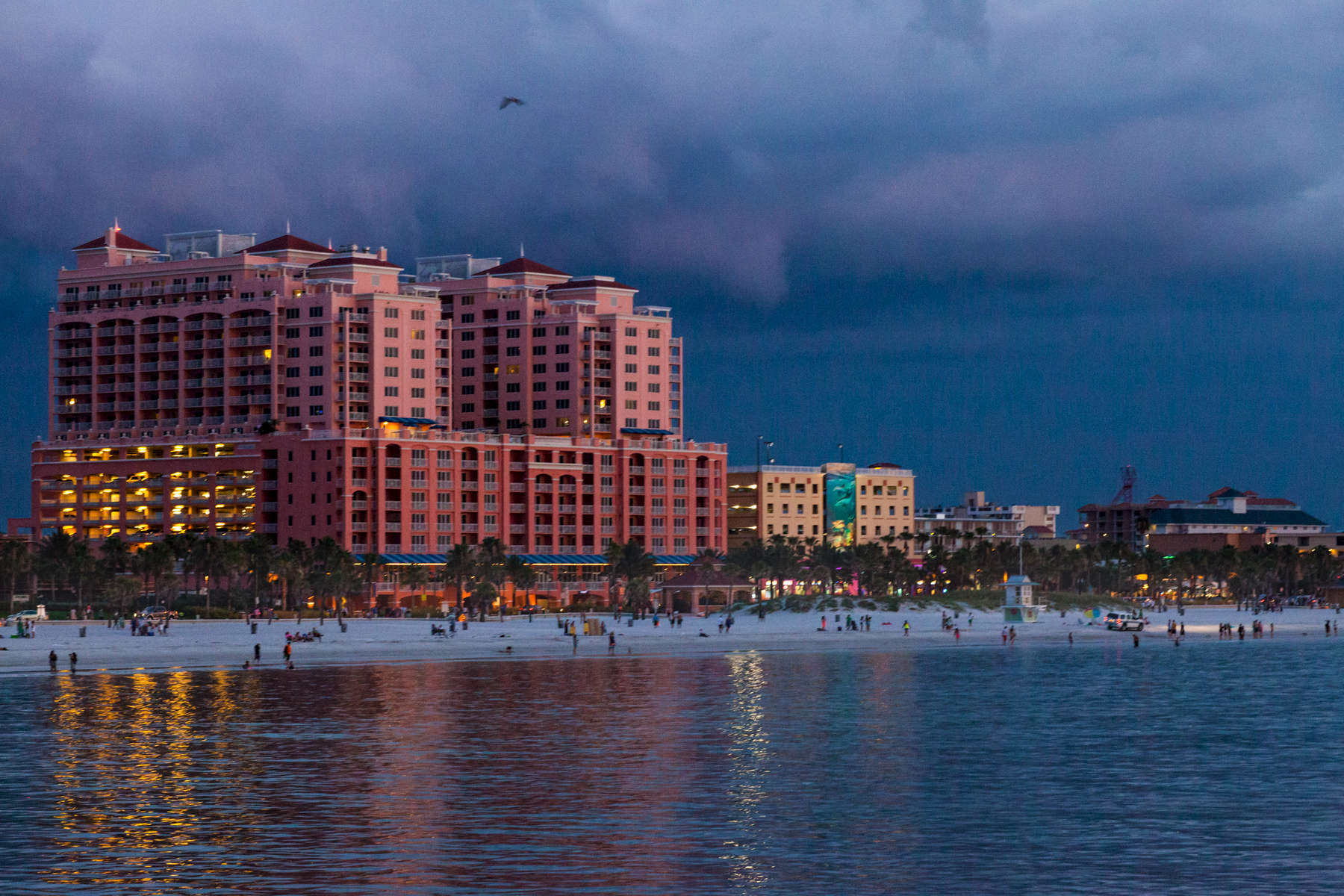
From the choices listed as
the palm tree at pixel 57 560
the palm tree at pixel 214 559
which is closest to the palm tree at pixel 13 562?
the palm tree at pixel 57 560

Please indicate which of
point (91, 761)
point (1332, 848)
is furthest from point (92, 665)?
point (1332, 848)

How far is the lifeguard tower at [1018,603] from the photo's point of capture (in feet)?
636

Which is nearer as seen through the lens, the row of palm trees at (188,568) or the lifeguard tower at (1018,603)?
the row of palm trees at (188,568)

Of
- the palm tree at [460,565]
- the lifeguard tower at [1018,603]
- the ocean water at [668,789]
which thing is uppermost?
the palm tree at [460,565]

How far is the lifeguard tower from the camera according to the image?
19375 cm

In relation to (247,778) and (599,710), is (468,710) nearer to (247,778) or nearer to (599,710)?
(599,710)

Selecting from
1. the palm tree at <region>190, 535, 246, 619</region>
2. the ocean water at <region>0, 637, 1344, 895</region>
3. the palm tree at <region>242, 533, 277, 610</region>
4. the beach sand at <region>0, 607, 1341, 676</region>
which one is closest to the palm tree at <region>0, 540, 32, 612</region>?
the palm tree at <region>190, 535, 246, 619</region>

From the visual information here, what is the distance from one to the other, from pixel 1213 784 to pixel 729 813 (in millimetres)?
17168

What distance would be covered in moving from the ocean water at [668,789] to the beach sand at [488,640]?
87.3 ft

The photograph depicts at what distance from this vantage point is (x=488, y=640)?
511ft

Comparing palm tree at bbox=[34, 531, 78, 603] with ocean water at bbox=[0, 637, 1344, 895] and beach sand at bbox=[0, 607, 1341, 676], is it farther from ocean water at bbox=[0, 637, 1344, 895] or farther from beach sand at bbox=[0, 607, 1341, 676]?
ocean water at bbox=[0, 637, 1344, 895]

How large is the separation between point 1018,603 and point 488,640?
66672 millimetres

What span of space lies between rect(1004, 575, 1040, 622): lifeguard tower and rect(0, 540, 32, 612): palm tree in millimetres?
104197

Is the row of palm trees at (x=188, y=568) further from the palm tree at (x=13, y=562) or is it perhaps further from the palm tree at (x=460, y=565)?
the palm tree at (x=460, y=565)
